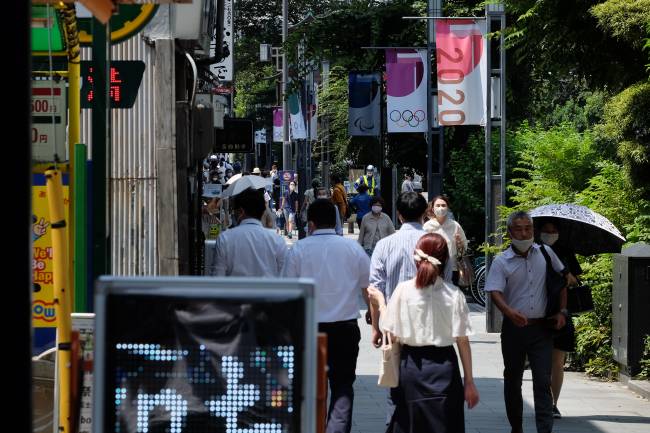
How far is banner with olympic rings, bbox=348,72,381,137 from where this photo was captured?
25.5m

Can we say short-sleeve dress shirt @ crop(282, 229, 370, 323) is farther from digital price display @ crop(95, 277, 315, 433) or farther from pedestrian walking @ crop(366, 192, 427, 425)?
digital price display @ crop(95, 277, 315, 433)

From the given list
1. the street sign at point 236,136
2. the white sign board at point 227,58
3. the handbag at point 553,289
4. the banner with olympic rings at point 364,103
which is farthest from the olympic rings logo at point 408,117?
the handbag at point 553,289

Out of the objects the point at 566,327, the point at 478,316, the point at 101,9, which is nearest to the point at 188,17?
the point at 566,327

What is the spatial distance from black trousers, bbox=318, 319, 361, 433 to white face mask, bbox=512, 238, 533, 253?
58.0 inches

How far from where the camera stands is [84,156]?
558 cm

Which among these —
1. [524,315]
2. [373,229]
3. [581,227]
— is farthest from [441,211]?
[373,229]

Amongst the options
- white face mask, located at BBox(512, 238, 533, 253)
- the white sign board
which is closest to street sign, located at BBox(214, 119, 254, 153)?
the white sign board

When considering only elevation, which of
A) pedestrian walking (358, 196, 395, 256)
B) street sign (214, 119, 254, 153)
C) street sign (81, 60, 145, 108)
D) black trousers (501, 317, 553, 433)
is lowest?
black trousers (501, 317, 553, 433)

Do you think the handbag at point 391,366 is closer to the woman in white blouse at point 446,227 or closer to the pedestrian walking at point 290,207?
the woman in white blouse at point 446,227

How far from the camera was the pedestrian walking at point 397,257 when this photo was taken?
8945 mm

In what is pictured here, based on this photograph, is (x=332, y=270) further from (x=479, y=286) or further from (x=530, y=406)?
(x=479, y=286)

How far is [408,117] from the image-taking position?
912 inches

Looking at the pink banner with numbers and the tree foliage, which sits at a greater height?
the pink banner with numbers
